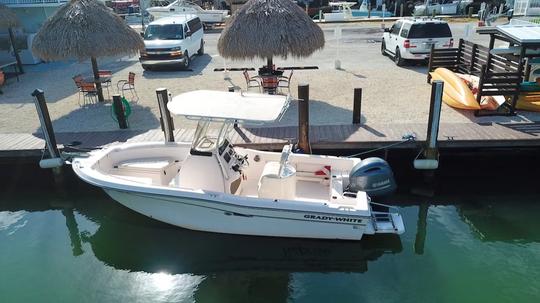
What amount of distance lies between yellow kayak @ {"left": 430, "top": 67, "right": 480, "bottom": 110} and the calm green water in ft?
9.53

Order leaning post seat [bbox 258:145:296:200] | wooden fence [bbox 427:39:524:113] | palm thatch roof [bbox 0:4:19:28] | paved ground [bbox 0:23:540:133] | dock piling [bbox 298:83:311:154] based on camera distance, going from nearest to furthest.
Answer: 1. leaning post seat [bbox 258:145:296:200]
2. dock piling [bbox 298:83:311:154]
3. wooden fence [bbox 427:39:524:113]
4. paved ground [bbox 0:23:540:133]
5. palm thatch roof [bbox 0:4:19:28]

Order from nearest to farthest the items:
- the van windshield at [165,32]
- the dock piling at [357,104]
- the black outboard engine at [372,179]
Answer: the black outboard engine at [372,179] < the dock piling at [357,104] < the van windshield at [165,32]

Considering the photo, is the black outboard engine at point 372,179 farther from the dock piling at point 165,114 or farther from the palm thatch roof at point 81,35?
the palm thatch roof at point 81,35

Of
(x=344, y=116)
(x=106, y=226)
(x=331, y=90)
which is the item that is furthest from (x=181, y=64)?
(x=106, y=226)

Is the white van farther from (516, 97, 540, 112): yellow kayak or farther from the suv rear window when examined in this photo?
(516, 97, 540, 112): yellow kayak

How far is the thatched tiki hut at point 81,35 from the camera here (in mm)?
13102

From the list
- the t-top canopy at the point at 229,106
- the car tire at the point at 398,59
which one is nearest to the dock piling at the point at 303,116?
the t-top canopy at the point at 229,106

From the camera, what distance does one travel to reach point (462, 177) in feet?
34.9

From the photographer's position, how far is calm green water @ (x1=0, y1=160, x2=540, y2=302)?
7.09 meters

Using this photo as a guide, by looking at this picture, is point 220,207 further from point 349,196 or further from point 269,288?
point 349,196

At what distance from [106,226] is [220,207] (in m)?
3.08

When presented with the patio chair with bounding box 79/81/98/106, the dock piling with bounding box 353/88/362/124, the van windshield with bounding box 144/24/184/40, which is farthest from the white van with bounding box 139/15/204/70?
the dock piling with bounding box 353/88/362/124

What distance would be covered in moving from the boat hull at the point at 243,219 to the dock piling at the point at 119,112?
147 inches

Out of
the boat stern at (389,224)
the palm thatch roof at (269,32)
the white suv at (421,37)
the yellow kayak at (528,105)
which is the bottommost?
the boat stern at (389,224)
